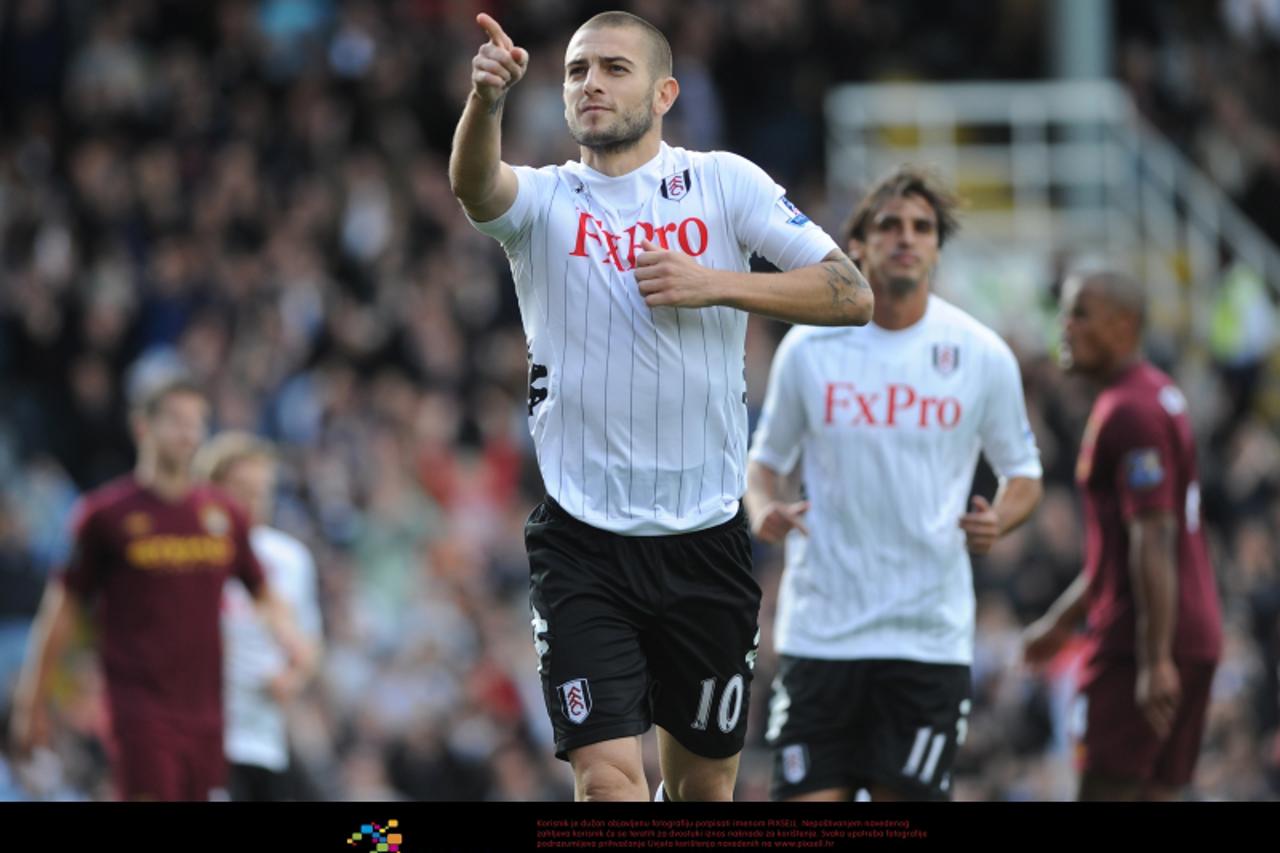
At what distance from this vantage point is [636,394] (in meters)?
6.75

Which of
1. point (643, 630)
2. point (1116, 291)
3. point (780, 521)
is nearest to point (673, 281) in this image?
point (643, 630)

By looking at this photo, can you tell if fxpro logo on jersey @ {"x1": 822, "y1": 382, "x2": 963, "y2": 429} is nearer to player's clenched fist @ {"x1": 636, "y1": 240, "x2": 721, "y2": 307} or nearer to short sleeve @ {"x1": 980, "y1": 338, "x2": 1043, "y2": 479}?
short sleeve @ {"x1": 980, "y1": 338, "x2": 1043, "y2": 479}

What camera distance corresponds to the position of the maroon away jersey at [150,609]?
392 inches

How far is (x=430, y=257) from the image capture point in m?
18.0

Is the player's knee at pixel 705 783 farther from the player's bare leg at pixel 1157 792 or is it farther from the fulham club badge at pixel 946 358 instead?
the player's bare leg at pixel 1157 792

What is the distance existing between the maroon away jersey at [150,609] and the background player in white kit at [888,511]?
310 centimetres

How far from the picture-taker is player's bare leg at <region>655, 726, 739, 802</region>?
6957 millimetres

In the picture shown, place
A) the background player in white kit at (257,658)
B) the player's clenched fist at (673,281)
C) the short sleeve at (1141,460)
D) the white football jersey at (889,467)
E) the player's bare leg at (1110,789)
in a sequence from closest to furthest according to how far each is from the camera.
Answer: the player's clenched fist at (673,281)
the white football jersey at (889,467)
the short sleeve at (1141,460)
the player's bare leg at (1110,789)
the background player in white kit at (257,658)

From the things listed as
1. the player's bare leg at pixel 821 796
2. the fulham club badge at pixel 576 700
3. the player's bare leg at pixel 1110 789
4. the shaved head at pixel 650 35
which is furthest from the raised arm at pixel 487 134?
the player's bare leg at pixel 1110 789

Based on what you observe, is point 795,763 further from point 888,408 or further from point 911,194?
point 911,194
